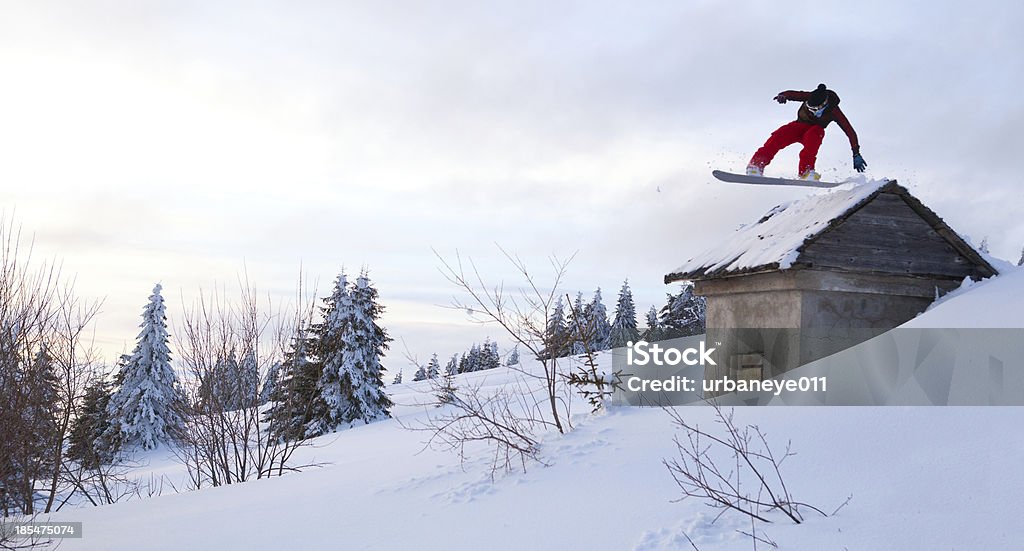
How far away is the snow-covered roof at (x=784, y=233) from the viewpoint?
8.63m

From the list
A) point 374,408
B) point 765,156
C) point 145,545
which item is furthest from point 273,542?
point 374,408

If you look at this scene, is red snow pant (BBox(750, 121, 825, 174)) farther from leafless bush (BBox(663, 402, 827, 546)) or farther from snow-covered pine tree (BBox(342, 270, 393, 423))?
snow-covered pine tree (BBox(342, 270, 393, 423))

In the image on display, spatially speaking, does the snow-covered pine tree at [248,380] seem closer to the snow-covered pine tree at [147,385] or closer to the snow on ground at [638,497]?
the snow on ground at [638,497]

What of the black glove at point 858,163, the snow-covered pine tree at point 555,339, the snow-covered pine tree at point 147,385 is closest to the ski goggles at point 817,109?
the black glove at point 858,163

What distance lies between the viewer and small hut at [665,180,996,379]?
332 inches

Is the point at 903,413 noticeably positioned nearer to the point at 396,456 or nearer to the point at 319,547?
the point at 319,547

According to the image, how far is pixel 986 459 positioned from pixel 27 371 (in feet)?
30.8

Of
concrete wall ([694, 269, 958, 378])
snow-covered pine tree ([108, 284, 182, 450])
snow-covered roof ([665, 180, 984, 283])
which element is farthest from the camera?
snow-covered pine tree ([108, 284, 182, 450])

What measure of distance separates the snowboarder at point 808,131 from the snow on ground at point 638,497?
112 inches

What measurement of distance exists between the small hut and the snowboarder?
2.48ft

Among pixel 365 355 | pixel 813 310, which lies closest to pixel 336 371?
pixel 365 355

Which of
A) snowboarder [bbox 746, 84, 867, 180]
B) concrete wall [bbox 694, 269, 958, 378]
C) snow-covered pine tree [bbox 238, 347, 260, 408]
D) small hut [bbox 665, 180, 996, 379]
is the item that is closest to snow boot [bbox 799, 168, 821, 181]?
snowboarder [bbox 746, 84, 867, 180]

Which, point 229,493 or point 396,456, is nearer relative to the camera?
point 229,493

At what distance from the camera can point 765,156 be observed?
10297 mm
